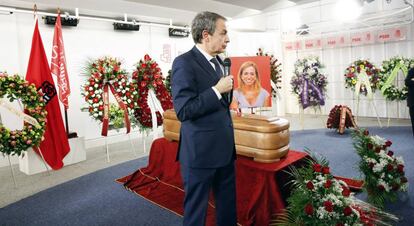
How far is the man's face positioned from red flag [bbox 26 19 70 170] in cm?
356

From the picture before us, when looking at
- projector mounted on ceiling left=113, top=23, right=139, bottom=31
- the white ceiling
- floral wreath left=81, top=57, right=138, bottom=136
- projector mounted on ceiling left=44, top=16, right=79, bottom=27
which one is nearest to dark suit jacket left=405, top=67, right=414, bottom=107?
the white ceiling

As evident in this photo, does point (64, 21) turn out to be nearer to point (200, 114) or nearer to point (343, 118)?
point (200, 114)

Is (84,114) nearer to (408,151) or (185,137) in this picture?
(185,137)

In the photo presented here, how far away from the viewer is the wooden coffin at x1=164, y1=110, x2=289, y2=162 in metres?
2.39

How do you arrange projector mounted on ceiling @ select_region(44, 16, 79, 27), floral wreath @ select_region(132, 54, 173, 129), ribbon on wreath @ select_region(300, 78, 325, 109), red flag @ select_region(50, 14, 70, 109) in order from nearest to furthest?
1. red flag @ select_region(50, 14, 70, 109)
2. floral wreath @ select_region(132, 54, 173, 129)
3. projector mounted on ceiling @ select_region(44, 16, 79, 27)
4. ribbon on wreath @ select_region(300, 78, 325, 109)

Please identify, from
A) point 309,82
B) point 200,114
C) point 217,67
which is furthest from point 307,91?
point 200,114

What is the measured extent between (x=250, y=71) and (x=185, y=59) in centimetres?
181

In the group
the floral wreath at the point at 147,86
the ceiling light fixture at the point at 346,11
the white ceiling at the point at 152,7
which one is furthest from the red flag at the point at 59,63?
the ceiling light fixture at the point at 346,11

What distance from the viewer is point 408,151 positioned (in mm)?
4461

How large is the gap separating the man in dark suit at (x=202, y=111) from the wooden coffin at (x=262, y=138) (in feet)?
2.34

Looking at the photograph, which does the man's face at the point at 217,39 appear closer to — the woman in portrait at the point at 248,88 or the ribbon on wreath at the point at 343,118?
the woman in portrait at the point at 248,88

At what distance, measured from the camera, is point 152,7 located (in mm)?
6418

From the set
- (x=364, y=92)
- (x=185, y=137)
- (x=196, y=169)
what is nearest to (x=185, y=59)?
(x=185, y=137)

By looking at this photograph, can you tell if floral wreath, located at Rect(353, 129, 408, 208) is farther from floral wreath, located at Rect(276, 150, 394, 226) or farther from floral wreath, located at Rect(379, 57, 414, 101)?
floral wreath, located at Rect(379, 57, 414, 101)
